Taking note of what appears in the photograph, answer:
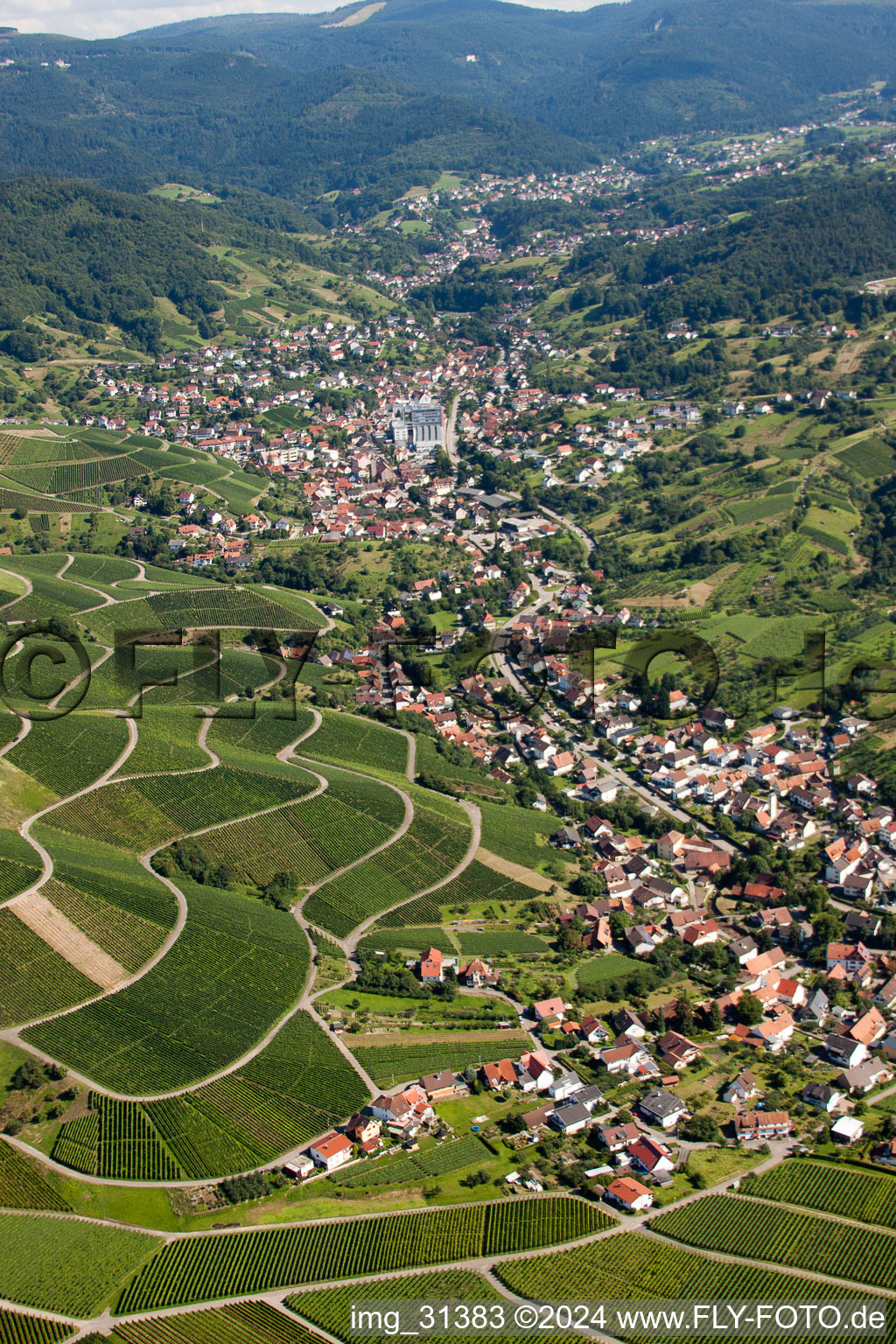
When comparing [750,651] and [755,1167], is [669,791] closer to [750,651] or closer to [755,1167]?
[750,651]

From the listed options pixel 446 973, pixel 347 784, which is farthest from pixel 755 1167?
pixel 347 784

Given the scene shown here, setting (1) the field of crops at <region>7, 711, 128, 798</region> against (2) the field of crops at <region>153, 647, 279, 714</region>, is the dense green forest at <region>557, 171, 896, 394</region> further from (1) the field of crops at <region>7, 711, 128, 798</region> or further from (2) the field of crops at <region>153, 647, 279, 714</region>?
(1) the field of crops at <region>7, 711, 128, 798</region>

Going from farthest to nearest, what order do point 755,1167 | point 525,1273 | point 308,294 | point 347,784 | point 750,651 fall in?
point 308,294 → point 750,651 → point 347,784 → point 755,1167 → point 525,1273

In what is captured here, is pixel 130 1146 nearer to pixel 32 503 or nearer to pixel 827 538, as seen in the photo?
pixel 827 538

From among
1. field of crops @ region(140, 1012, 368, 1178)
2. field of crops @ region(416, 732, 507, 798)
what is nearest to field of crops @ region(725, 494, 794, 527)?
field of crops @ region(416, 732, 507, 798)

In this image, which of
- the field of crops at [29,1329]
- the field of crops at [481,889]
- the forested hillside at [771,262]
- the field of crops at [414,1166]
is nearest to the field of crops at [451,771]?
the field of crops at [481,889]

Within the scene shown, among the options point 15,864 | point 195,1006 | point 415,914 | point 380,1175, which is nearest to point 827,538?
point 415,914

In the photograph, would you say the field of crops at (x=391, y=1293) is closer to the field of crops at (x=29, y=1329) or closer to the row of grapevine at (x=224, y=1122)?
the row of grapevine at (x=224, y=1122)
